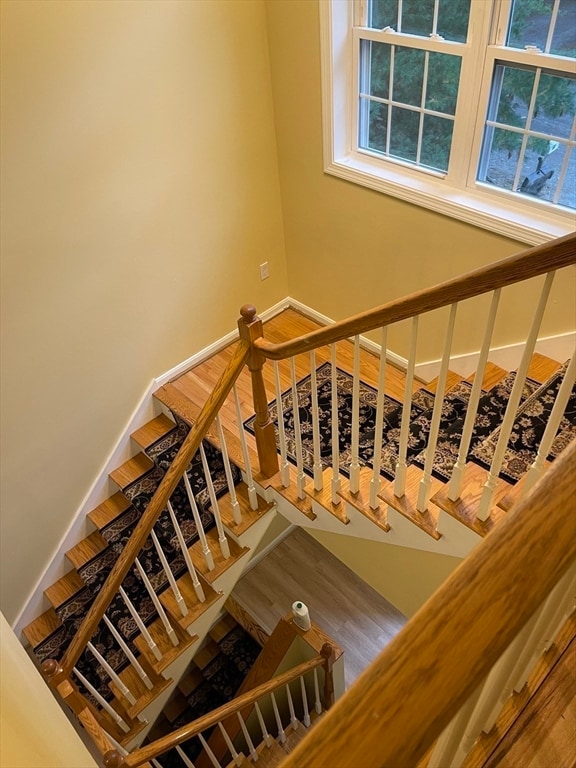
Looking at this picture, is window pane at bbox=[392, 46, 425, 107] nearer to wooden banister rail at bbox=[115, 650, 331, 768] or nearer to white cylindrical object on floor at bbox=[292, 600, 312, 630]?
white cylindrical object on floor at bbox=[292, 600, 312, 630]

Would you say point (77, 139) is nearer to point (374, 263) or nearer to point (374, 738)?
point (374, 263)

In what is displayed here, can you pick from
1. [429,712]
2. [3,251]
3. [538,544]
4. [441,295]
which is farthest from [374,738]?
[3,251]

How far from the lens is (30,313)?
2.82 m

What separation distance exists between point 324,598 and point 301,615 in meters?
1.21

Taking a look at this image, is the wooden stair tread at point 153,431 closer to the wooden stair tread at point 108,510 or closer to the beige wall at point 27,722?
the wooden stair tread at point 108,510

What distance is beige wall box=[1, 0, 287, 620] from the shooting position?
255 centimetres

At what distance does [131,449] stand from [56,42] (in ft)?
7.29

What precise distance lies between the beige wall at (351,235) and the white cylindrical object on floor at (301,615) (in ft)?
5.37

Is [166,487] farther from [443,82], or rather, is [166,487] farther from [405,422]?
[443,82]

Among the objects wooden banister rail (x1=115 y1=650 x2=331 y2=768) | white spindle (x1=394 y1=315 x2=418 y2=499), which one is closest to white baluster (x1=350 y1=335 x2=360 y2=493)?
white spindle (x1=394 y1=315 x2=418 y2=499)

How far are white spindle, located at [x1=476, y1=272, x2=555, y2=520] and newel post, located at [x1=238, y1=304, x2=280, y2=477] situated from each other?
3.18 ft

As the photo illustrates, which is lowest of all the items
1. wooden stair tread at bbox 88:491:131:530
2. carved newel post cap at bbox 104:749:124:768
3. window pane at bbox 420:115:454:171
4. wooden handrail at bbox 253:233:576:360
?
wooden stair tread at bbox 88:491:131:530

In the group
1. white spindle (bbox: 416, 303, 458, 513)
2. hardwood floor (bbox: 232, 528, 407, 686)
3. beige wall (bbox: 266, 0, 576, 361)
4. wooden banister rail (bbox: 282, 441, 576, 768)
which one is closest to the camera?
wooden banister rail (bbox: 282, 441, 576, 768)

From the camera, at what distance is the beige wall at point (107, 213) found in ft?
8.37
